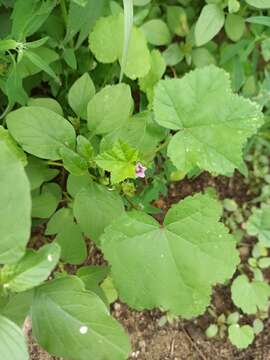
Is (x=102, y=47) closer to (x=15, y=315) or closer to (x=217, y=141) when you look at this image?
(x=217, y=141)

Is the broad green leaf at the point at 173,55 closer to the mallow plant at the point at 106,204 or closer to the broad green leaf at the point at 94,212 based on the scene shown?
the mallow plant at the point at 106,204

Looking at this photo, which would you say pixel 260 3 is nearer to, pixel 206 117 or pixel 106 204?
pixel 206 117

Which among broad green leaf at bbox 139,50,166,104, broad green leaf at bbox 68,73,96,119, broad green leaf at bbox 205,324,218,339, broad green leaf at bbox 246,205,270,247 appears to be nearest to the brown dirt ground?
broad green leaf at bbox 205,324,218,339

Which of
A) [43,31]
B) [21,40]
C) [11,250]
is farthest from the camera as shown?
[43,31]

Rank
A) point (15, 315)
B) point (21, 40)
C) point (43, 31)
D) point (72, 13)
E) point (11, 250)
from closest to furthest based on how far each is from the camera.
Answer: point (11, 250) < point (15, 315) < point (21, 40) < point (72, 13) < point (43, 31)

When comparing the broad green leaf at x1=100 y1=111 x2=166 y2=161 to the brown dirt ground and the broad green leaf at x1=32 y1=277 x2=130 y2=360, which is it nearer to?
the broad green leaf at x1=32 y1=277 x2=130 y2=360

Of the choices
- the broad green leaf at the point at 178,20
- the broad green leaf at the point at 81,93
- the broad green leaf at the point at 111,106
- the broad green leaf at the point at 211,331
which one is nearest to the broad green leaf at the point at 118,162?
the broad green leaf at the point at 111,106

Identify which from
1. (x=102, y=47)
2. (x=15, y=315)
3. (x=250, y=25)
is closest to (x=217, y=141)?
(x=102, y=47)
